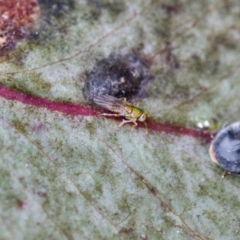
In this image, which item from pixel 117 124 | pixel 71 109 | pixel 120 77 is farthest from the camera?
pixel 120 77

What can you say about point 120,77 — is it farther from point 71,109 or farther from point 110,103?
point 71,109

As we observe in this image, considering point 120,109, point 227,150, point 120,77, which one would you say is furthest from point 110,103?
point 227,150

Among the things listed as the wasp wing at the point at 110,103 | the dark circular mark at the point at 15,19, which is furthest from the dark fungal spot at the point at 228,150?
the dark circular mark at the point at 15,19

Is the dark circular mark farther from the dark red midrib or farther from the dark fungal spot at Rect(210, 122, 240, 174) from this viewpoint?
the dark fungal spot at Rect(210, 122, 240, 174)

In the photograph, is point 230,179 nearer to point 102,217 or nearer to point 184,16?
point 102,217

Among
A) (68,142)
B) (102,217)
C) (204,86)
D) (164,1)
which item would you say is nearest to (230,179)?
(204,86)

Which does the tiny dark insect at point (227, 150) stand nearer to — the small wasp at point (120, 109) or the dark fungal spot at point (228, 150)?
the dark fungal spot at point (228, 150)

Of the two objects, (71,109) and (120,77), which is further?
(120,77)
